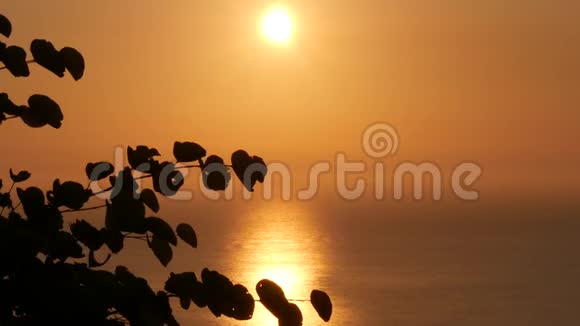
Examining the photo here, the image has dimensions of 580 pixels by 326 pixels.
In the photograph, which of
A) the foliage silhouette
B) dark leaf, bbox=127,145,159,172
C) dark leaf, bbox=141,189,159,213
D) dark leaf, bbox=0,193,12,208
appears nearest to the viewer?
the foliage silhouette

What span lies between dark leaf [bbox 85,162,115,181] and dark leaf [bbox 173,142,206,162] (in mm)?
182

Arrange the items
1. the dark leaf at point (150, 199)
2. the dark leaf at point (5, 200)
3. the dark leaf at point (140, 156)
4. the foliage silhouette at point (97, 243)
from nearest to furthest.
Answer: the foliage silhouette at point (97, 243), the dark leaf at point (150, 199), the dark leaf at point (140, 156), the dark leaf at point (5, 200)

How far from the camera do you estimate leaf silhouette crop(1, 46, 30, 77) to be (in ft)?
7.10

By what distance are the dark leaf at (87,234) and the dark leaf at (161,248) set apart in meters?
0.13

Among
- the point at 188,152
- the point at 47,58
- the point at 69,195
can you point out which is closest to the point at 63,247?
the point at 69,195

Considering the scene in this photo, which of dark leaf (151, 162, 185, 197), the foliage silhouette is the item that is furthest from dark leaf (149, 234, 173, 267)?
dark leaf (151, 162, 185, 197)

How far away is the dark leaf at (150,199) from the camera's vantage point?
2.09 m

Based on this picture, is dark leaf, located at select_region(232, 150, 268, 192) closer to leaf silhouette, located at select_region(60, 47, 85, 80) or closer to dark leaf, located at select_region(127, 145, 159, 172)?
dark leaf, located at select_region(127, 145, 159, 172)

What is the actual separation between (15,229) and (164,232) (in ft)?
1.11

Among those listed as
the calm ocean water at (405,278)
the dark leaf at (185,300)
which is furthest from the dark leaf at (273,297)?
the calm ocean water at (405,278)

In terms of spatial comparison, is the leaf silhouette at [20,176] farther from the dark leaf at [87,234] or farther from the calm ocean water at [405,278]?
the calm ocean water at [405,278]

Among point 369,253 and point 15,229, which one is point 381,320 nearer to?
point 369,253

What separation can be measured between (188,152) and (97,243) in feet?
0.99

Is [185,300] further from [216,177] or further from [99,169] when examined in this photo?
[99,169]
